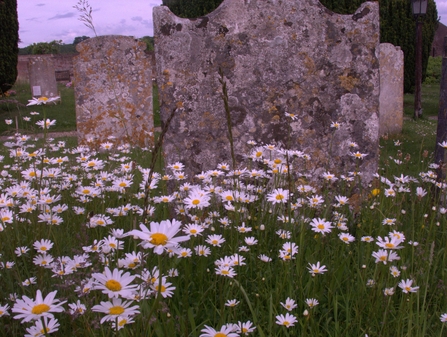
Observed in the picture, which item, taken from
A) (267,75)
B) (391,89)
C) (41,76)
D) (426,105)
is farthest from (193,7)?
(267,75)

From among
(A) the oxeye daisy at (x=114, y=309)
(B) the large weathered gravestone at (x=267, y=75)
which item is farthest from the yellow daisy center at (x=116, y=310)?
(B) the large weathered gravestone at (x=267, y=75)

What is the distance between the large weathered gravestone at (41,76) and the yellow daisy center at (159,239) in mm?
14907

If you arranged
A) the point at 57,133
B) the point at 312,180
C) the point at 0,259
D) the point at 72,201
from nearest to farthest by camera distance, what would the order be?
the point at 0,259
the point at 72,201
the point at 312,180
the point at 57,133

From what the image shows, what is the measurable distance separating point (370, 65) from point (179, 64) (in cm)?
142

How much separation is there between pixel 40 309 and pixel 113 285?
208 millimetres

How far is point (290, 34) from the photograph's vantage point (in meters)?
3.43

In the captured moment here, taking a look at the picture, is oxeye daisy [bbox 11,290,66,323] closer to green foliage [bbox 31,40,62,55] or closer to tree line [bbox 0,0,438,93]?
tree line [bbox 0,0,438,93]

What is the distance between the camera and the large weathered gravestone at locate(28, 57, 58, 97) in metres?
14.8

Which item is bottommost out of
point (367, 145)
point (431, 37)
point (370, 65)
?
point (367, 145)

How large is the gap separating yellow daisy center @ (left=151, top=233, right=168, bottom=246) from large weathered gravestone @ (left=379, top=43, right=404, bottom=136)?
8.62 m

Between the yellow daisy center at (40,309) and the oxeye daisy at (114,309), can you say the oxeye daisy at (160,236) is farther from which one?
the yellow daisy center at (40,309)

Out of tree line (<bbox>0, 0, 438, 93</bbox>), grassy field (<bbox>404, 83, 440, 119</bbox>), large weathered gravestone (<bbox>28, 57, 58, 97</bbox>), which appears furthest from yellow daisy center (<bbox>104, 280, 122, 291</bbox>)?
large weathered gravestone (<bbox>28, 57, 58, 97</bbox>)

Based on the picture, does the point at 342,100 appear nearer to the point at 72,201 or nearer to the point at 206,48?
the point at 206,48

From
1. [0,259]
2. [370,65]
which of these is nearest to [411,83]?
[370,65]
